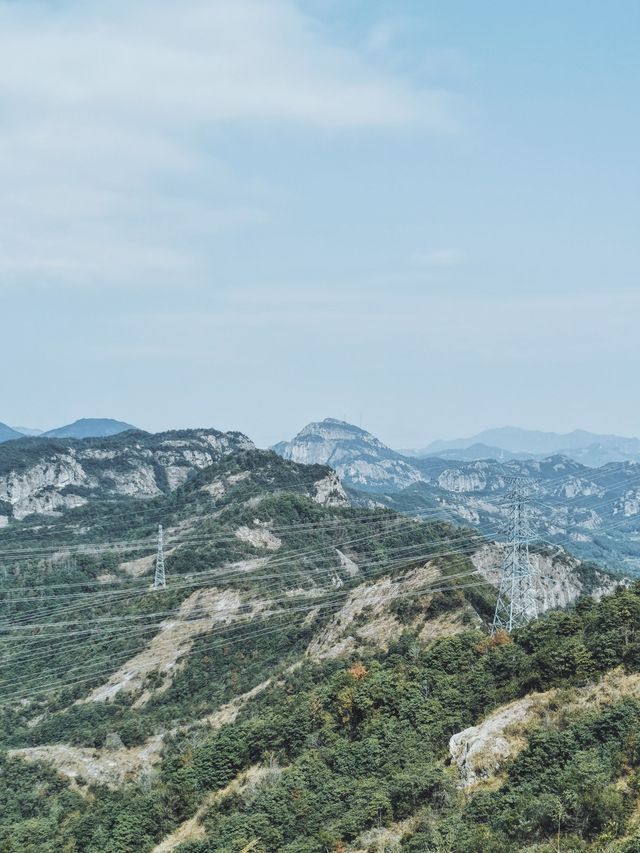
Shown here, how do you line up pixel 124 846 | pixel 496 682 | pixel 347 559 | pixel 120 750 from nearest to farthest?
pixel 124 846, pixel 496 682, pixel 120 750, pixel 347 559

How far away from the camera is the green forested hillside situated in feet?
116

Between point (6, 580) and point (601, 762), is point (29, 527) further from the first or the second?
point (601, 762)

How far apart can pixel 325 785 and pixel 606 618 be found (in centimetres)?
2003

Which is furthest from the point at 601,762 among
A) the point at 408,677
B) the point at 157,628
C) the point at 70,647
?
the point at 70,647

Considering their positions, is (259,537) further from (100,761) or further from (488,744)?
(488,744)

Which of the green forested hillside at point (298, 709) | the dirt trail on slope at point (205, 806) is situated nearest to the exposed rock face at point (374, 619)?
the green forested hillside at point (298, 709)

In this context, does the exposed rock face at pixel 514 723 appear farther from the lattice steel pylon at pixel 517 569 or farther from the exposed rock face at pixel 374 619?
the exposed rock face at pixel 374 619

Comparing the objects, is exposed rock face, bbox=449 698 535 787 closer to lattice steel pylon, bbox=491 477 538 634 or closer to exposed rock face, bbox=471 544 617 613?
lattice steel pylon, bbox=491 477 538 634

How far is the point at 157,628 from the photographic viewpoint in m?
98.8

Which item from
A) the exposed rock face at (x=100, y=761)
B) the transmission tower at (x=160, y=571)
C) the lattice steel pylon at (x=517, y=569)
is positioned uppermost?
the lattice steel pylon at (x=517, y=569)

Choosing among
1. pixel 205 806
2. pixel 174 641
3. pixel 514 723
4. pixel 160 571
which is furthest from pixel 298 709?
pixel 160 571

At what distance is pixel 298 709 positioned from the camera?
53.4 meters

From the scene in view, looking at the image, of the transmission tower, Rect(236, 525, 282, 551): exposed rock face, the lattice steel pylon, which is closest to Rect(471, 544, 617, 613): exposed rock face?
Rect(236, 525, 282, 551): exposed rock face

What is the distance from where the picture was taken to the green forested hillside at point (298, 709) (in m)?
35.2
